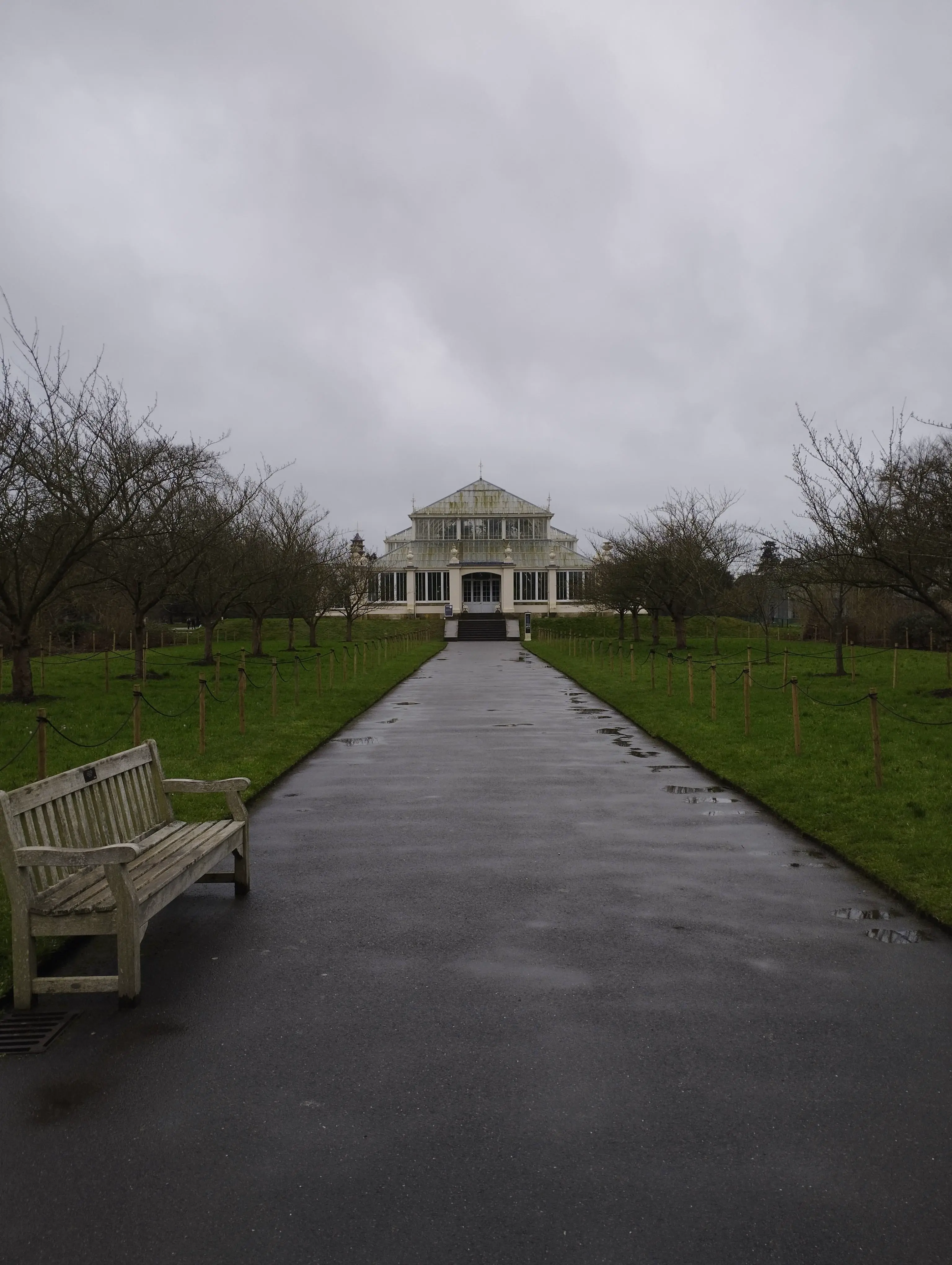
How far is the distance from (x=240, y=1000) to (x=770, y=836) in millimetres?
5296

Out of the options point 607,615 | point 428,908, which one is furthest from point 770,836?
point 607,615

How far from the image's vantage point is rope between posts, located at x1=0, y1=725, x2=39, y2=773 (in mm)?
10008

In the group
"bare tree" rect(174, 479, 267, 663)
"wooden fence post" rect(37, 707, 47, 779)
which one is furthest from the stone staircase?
"wooden fence post" rect(37, 707, 47, 779)

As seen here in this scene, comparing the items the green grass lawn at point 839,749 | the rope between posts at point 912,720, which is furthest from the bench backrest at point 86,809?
the rope between posts at point 912,720

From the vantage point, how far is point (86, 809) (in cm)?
Answer: 620

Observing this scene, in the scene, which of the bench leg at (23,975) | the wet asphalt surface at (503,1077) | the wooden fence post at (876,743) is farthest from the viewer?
the wooden fence post at (876,743)

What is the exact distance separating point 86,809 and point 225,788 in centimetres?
126

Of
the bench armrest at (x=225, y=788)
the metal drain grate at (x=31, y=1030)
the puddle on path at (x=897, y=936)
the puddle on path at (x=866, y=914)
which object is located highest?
the bench armrest at (x=225, y=788)

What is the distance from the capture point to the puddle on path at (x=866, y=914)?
646 centimetres

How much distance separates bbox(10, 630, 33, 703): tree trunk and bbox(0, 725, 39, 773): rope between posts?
5369 millimetres

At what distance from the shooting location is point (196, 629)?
64062 mm

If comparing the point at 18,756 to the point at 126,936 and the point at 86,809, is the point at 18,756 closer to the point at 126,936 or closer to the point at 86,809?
the point at 86,809

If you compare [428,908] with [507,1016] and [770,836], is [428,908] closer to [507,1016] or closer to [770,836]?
[507,1016]

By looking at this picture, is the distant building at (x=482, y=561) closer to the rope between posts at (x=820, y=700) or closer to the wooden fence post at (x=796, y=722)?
the rope between posts at (x=820, y=700)
